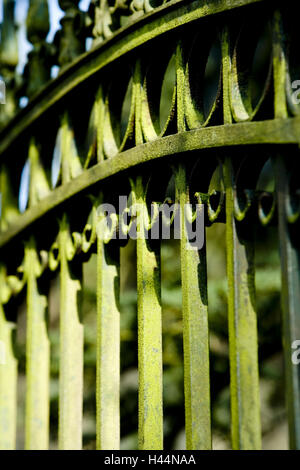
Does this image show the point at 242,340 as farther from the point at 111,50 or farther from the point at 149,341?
the point at 111,50

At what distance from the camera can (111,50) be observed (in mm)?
1710

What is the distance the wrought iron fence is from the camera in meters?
1.26

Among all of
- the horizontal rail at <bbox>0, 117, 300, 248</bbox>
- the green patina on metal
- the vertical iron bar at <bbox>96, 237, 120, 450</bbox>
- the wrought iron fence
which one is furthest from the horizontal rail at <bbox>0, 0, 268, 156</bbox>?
the green patina on metal

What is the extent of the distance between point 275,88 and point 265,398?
224 centimetres

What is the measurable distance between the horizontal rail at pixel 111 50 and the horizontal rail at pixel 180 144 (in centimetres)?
26

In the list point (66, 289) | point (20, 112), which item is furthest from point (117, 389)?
point (20, 112)

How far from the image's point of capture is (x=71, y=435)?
5.86 feet

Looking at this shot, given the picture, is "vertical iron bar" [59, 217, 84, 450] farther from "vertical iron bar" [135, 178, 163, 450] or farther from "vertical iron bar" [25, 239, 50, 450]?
"vertical iron bar" [135, 178, 163, 450]

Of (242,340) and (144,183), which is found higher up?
(144,183)

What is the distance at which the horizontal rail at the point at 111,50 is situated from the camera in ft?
4.64

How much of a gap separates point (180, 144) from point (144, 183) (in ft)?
0.60

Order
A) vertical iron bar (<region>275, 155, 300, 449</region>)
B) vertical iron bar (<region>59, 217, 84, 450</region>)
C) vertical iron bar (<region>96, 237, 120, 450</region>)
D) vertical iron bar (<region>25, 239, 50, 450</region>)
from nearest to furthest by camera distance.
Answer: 1. vertical iron bar (<region>275, 155, 300, 449</region>)
2. vertical iron bar (<region>96, 237, 120, 450</region>)
3. vertical iron bar (<region>59, 217, 84, 450</region>)
4. vertical iron bar (<region>25, 239, 50, 450</region>)

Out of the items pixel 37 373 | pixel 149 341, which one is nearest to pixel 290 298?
pixel 149 341

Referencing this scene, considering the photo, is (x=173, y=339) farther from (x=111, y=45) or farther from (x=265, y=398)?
(x=111, y=45)
